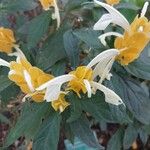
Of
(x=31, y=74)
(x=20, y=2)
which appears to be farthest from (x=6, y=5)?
(x=31, y=74)

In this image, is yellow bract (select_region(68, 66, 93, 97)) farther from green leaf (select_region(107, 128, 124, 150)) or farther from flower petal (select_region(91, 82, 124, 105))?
green leaf (select_region(107, 128, 124, 150))

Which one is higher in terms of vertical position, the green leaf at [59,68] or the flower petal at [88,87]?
the flower petal at [88,87]

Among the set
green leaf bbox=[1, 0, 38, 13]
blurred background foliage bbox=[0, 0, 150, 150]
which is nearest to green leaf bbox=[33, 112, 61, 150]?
blurred background foliage bbox=[0, 0, 150, 150]

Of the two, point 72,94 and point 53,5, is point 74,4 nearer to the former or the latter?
point 53,5

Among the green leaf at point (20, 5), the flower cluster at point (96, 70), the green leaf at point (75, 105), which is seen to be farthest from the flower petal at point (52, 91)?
the green leaf at point (20, 5)

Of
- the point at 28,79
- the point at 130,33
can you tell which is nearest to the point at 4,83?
the point at 28,79

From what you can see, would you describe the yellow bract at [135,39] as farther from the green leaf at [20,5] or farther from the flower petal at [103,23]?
the green leaf at [20,5]

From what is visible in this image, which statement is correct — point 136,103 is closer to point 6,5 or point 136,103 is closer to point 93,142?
point 93,142
